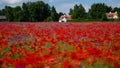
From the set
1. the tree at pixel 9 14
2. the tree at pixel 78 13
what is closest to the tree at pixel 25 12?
the tree at pixel 9 14

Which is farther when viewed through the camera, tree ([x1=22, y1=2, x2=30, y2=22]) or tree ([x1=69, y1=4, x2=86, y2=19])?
tree ([x1=69, y1=4, x2=86, y2=19])

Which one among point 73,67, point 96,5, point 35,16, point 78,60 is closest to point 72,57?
point 78,60

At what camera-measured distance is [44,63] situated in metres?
3.74

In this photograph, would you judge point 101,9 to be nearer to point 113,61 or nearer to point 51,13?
point 51,13

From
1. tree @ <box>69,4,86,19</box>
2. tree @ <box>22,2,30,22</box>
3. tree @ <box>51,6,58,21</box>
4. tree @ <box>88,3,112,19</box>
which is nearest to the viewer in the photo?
tree @ <box>22,2,30,22</box>

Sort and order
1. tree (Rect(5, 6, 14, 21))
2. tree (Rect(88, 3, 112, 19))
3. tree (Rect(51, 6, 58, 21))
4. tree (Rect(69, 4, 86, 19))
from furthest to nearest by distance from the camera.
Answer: tree (Rect(69, 4, 86, 19)), tree (Rect(88, 3, 112, 19)), tree (Rect(51, 6, 58, 21)), tree (Rect(5, 6, 14, 21))

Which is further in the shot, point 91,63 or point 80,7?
point 80,7

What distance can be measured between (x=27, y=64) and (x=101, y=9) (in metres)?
111

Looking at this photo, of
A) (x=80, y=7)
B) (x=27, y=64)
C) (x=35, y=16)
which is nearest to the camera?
(x=27, y=64)

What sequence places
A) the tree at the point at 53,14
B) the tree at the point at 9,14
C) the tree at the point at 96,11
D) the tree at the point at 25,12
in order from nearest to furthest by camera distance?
the tree at the point at 25,12
the tree at the point at 9,14
the tree at the point at 53,14
the tree at the point at 96,11

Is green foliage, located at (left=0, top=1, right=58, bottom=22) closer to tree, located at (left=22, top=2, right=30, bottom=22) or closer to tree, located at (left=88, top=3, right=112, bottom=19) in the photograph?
tree, located at (left=22, top=2, right=30, bottom=22)

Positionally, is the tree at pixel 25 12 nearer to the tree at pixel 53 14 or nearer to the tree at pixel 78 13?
the tree at pixel 53 14

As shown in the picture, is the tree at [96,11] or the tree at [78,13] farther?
the tree at [78,13]

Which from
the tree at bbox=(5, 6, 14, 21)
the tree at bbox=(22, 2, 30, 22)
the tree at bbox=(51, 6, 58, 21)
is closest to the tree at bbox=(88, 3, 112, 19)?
the tree at bbox=(51, 6, 58, 21)
